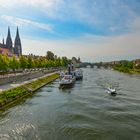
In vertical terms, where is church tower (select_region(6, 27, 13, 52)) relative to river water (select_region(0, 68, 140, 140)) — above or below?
above

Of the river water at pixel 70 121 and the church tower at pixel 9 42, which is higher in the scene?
the church tower at pixel 9 42

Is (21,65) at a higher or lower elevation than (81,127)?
higher

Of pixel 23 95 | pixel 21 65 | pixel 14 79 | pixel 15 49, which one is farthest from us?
pixel 15 49

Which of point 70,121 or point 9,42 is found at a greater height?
point 9,42

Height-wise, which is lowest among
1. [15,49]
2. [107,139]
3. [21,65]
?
[107,139]

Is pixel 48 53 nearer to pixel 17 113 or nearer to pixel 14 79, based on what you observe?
pixel 14 79

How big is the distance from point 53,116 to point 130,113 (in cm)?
1110

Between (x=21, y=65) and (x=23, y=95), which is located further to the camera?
(x=21, y=65)

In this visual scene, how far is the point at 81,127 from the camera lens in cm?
2462

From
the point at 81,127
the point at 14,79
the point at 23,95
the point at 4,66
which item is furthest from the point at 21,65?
the point at 81,127

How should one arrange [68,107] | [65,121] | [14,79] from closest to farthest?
[65,121] < [68,107] < [14,79]

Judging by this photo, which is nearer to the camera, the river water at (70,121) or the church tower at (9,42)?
the river water at (70,121)

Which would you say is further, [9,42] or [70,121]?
[9,42]

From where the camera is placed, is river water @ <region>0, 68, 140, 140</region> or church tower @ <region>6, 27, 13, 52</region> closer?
river water @ <region>0, 68, 140, 140</region>
